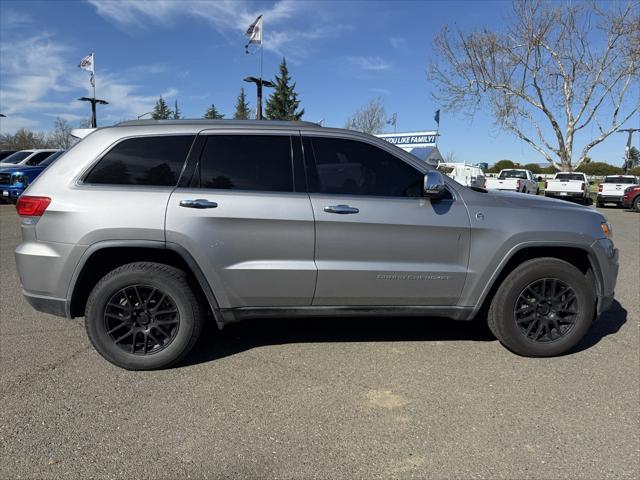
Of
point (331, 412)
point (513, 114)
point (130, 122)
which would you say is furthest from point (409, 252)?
point (513, 114)

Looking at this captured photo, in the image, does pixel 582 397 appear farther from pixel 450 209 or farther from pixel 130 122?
pixel 130 122

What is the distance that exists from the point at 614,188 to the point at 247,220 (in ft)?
86.4

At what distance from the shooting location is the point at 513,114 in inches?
1313

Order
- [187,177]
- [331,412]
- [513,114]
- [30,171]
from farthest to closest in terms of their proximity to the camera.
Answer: [513,114] < [30,171] < [187,177] < [331,412]

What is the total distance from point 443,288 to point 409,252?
0.41 m

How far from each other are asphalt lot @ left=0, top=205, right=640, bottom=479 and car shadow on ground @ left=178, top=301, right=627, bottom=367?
3 centimetres

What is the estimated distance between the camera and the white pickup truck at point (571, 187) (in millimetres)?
25141

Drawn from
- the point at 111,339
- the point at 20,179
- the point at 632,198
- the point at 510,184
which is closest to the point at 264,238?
the point at 111,339

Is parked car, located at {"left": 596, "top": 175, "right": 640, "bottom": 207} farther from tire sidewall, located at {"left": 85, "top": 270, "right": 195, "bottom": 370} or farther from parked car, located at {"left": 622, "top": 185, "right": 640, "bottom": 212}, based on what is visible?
tire sidewall, located at {"left": 85, "top": 270, "right": 195, "bottom": 370}

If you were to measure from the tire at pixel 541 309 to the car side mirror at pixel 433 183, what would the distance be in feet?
3.16

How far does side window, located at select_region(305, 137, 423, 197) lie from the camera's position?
12.3 ft

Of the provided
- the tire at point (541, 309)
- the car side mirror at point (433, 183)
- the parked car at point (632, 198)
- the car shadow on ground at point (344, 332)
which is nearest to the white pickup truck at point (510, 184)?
the parked car at point (632, 198)

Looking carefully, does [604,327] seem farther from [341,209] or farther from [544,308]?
[341,209]

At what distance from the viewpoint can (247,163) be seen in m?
3.70
